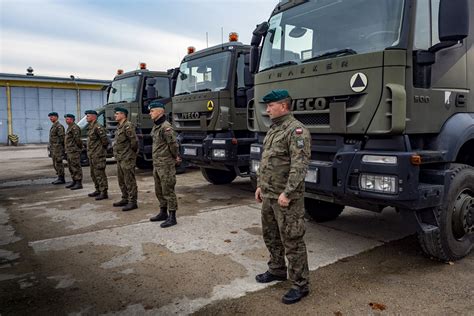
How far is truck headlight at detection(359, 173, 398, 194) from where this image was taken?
3.23 m

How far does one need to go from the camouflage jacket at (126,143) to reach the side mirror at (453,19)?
15.4 feet

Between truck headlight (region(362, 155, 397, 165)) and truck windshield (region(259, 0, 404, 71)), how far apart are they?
987mm

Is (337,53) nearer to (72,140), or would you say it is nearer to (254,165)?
(254,165)

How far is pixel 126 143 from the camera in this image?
6395mm

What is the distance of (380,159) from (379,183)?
0.69 feet

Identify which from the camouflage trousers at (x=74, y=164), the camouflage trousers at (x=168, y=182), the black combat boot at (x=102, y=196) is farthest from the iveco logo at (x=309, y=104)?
the camouflage trousers at (x=74, y=164)

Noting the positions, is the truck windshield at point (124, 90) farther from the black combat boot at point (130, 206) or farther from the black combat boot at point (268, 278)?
the black combat boot at point (268, 278)

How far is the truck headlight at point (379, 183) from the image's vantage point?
3230 millimetres

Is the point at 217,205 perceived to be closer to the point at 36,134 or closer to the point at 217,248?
the point at 217,248

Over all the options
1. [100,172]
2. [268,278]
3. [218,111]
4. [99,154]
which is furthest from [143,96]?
[268,278]

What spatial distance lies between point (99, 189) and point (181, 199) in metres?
1.64

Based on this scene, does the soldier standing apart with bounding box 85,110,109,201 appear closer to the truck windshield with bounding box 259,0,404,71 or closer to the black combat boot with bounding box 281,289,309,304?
the truck windshield with bounding box 259,0,404,71

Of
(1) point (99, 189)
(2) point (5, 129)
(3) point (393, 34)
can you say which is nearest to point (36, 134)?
(2) point (5, 129)

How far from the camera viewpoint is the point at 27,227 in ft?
17.7
